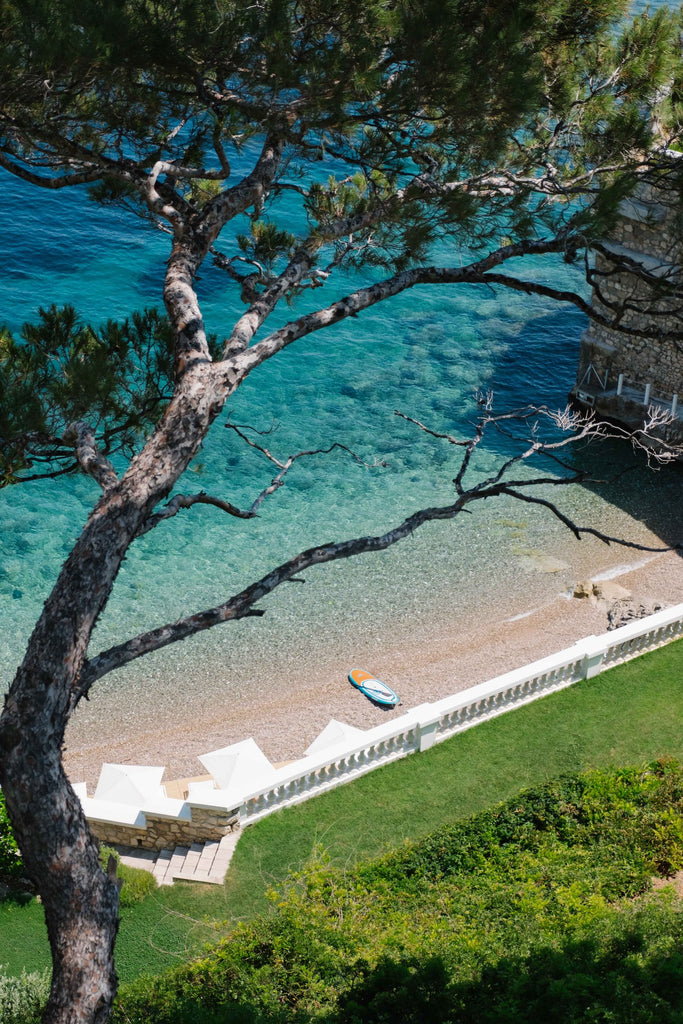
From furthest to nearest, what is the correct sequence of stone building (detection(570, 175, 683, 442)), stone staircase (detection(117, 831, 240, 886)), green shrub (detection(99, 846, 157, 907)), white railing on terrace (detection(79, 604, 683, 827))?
stone building (detection(570, 175, 683, 442)) < white railing on terrace (detection(79, 604, 683, 827)) < stone staircase (detection(117, 831, 240, 886)) < green shrub (detection(99, 846, 157, 907))

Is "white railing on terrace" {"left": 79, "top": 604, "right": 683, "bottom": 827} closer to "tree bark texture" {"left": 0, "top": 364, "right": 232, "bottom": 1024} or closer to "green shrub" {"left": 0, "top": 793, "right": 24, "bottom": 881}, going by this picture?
"green shrub" {"left": 0, "top": 793, "right": 24, "bottom": 881}

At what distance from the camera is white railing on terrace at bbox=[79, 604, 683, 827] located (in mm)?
13000

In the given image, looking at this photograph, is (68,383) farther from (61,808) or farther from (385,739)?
(385,739)

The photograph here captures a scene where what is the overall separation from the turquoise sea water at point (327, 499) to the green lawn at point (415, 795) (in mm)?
3726

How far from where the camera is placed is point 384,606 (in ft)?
60.7

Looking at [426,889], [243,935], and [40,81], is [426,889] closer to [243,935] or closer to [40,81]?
[243,935]

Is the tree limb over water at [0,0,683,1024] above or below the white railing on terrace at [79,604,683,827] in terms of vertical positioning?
above

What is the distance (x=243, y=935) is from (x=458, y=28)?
9.44 m

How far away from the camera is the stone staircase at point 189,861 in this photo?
12.4 meters

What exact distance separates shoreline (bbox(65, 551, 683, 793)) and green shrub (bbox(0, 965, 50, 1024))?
4918mm

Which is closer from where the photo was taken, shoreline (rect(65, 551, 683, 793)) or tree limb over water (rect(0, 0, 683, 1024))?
tree limb over water (rect(0, 0, 683, 1024))

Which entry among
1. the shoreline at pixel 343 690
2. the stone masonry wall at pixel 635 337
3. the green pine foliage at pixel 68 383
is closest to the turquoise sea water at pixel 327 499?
the shoreline at pixel 343 690

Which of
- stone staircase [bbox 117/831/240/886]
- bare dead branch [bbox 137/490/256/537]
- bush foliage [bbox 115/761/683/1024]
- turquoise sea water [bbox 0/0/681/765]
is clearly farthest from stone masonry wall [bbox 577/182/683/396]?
A: bare dead branch [bbox 137/490/256/537]

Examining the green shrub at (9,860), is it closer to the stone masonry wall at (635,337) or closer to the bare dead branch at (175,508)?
the bare dead branch at (175,508)
